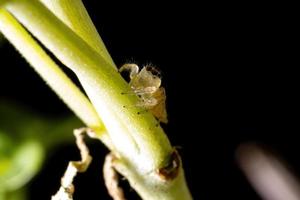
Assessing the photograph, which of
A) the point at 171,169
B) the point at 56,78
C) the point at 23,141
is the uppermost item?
the point at 23,141

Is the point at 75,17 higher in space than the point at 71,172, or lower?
higher

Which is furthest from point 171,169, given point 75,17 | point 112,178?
point 75,17

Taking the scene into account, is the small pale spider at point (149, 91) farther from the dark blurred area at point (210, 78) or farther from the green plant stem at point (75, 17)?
the dark blurred area at point (210, 78)

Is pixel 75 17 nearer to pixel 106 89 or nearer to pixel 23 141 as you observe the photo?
pixel 106 89

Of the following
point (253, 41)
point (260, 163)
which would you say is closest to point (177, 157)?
point (260, 163)

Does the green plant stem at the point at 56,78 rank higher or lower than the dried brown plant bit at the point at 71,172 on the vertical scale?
higher

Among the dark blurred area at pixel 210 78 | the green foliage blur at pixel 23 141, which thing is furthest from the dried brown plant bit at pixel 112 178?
the dark blurred area at pixel 210 78

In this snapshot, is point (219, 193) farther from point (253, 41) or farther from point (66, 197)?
point (66, 197)
